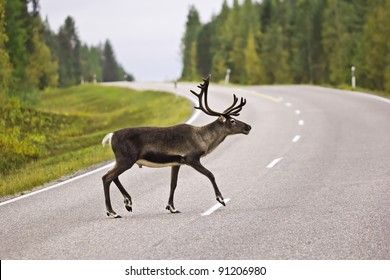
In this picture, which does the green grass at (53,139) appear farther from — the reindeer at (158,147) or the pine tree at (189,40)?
the pine tree at (189,40)

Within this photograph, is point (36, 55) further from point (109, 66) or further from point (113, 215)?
point (109, 66)

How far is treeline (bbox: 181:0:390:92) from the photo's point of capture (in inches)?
2527

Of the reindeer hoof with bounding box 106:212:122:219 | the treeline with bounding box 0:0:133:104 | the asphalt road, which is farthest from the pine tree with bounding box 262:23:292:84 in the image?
the reindeer hoof with bounding box 106:212:122:219

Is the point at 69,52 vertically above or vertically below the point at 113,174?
above

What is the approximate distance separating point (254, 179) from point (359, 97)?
2043 cm

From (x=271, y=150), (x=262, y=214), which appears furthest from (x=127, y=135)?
(x=271, y=150)

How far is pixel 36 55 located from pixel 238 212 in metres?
65.4

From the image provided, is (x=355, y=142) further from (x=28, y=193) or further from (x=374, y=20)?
(x=374, y=20)

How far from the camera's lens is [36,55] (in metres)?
70.7

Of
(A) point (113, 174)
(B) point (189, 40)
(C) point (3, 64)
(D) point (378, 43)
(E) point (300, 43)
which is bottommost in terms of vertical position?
(A) point (113, 174)

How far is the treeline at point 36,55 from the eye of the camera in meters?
28.8

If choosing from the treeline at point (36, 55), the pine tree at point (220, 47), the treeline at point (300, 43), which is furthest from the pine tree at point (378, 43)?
the pine tree at point (220, 47)

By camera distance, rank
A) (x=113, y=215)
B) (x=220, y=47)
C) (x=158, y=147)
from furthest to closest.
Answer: (x=220, y=47)
(x=113, y=215)
(x=158, y=147)

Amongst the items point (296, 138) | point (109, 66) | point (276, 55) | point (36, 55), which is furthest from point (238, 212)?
point (109, 66)
